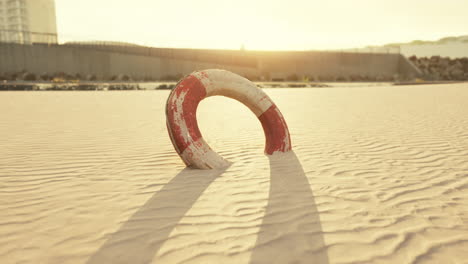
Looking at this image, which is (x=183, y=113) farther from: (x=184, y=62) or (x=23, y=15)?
(x=23, y=15)

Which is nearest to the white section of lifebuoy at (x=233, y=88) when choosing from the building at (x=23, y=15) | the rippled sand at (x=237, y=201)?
the rippled sand at (x=237, y=201)

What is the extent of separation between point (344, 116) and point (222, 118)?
3467 millimetres

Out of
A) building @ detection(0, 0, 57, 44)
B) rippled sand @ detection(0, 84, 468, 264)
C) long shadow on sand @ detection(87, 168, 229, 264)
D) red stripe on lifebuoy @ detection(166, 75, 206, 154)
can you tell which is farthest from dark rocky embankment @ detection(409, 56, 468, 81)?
building @ detection(0, 0, 57, 44)

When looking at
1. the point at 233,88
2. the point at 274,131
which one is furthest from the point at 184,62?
the point at 233,88

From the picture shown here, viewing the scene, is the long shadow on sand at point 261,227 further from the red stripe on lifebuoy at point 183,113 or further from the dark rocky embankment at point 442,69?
the dark rocky embankment at point 442,69

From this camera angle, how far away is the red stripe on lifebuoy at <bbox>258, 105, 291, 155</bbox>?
16.8ft

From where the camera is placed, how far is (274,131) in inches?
205

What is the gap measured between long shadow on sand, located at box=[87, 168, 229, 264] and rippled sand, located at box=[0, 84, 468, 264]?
11 mm

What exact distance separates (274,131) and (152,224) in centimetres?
284

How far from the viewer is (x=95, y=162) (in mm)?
4691

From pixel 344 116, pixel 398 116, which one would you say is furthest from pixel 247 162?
pixel 398 116

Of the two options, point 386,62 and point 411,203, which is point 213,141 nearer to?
point 411,203

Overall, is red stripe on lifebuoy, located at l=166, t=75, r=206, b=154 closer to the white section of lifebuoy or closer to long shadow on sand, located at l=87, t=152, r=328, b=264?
the white section of lifebuoy

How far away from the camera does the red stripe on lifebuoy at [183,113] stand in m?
4.19
